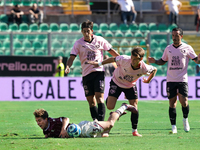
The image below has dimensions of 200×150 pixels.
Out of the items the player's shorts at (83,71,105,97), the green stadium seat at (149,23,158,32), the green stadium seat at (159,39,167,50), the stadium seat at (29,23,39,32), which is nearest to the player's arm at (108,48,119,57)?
the player's shorts at (83,71,105,97)

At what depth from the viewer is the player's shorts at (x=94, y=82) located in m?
8.12

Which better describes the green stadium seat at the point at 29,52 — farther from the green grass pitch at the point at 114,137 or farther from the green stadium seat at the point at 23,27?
the green grass pitch at the point at 114,137

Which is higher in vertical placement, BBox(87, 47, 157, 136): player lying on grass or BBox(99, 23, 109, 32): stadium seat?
BBox(87, 47, 157, 136): player lying on grass

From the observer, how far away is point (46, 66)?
60.7ft

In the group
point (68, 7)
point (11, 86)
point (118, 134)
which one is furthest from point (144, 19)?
point (118, 134)

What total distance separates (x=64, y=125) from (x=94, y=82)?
1.53 metres

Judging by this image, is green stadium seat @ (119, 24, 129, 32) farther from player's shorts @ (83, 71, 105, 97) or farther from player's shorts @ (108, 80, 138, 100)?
player's shorts @ (108, 80, 138, 100)

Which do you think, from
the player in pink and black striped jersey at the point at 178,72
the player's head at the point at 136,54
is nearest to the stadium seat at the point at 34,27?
the player in pink and black striped jersey at the point at 178,72

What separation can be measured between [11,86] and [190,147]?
12.1 meters

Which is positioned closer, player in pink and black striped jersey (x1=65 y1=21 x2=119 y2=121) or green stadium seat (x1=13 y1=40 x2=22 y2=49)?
player in pink and black striped jersey (x1=65 y1=21 x2=119 y2=121)

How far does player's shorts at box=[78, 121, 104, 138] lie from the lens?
6898 millimetres

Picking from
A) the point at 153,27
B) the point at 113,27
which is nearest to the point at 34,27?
the point at 113,27

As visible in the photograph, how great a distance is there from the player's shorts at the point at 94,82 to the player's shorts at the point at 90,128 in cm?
126

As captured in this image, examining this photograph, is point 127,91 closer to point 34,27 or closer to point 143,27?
point 34,27
